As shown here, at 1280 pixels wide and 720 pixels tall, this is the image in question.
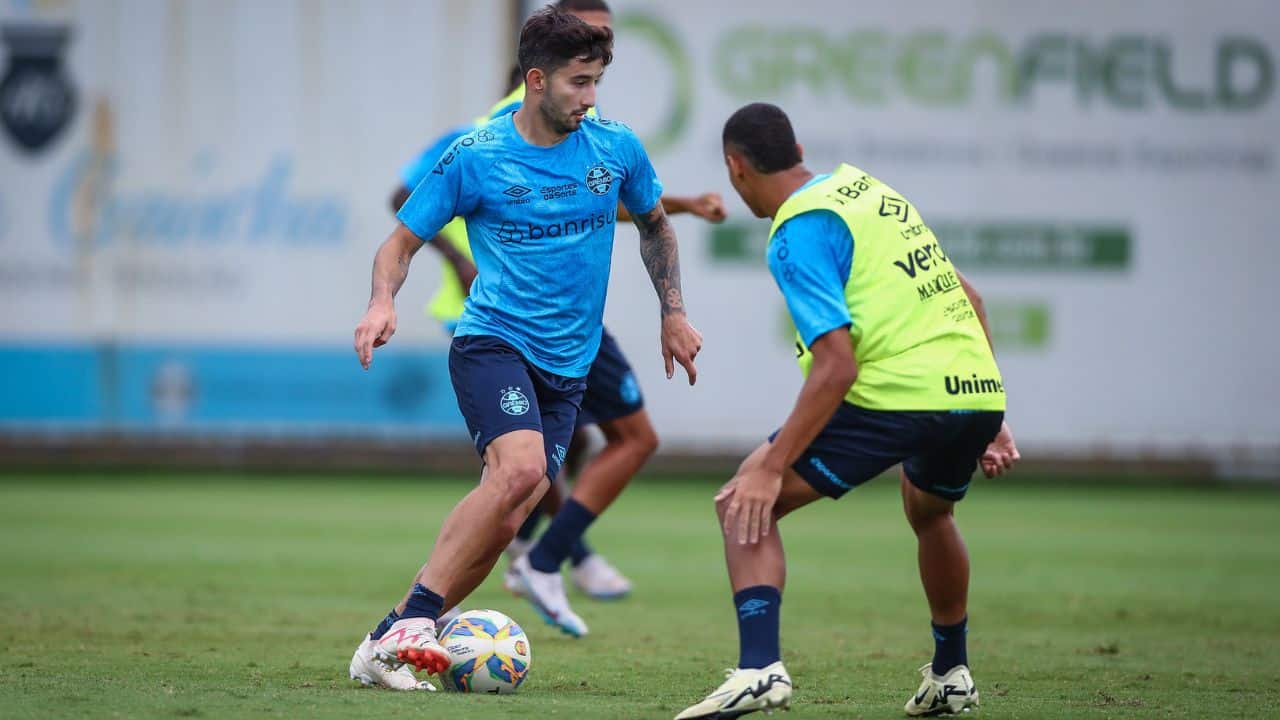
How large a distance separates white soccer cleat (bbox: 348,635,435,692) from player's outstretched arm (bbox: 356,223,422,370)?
1019 millimetres

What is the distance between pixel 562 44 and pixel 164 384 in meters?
12.3

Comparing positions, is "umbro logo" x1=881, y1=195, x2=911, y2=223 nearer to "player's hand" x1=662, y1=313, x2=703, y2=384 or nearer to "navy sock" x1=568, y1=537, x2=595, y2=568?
"player's hand" x1=662, y1=313, x2=703, y2=384

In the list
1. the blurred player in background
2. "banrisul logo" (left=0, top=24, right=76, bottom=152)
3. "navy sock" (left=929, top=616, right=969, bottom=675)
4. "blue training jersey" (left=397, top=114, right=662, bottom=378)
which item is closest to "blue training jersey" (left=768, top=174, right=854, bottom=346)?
"blue training jersey" (left=397, top=114, right=662, bottom=378)

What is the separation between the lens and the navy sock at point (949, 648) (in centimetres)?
559

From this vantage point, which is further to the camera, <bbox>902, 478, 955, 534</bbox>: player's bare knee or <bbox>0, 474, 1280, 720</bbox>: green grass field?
<bbox>0, 474, 1280, 720</bbox>: green grass field

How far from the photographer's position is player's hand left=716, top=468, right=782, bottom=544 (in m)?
5.07

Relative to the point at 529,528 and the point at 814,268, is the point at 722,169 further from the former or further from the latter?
the point at 814,268

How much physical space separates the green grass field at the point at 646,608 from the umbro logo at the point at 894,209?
168cm

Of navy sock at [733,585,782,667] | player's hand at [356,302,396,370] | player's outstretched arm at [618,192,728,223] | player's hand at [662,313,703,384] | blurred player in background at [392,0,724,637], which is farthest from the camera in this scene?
blurred player in background at [392,0,724,637]

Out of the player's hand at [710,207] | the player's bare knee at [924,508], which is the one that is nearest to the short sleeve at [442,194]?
the player's hand at [710,207]

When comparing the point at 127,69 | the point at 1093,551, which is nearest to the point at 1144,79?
the point at 1093,551

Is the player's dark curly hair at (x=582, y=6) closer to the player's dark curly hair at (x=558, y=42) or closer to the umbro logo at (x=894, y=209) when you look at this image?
the player's dark curly hair at (x=558, y=42)

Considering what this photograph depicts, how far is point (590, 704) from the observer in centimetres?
548

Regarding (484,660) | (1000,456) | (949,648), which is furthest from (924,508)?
(484,660)
